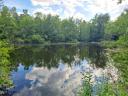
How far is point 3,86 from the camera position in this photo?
29.9 meters

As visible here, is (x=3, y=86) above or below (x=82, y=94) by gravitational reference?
below

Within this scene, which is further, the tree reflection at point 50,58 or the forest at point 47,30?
the forest at point 47,30

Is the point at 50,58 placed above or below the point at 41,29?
below

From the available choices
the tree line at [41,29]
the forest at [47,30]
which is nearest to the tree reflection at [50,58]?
the forest at [47,30]

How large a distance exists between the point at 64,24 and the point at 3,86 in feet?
548

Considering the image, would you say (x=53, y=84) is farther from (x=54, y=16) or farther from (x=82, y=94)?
(x=54, y=16)

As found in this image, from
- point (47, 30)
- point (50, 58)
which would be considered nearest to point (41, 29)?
point (47, 30)

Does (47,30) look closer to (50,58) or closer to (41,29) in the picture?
(41,29)

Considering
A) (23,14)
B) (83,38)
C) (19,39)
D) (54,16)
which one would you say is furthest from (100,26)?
(19,39)

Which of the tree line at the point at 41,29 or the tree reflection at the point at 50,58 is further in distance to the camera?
the tree line at the point at 41,29

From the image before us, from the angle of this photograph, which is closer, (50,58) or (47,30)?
(50,58)

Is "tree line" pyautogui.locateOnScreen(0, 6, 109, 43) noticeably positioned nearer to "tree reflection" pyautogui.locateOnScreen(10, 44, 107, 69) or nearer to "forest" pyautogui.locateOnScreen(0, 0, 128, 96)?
"forest" pyautogui.locateOnScreen(0, 0, 128, 96)

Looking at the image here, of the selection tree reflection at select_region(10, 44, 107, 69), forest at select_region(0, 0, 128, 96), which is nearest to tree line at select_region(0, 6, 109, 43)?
forest at select_region(0, 0, 128, 96)

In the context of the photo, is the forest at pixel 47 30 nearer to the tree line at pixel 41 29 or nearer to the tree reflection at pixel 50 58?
the tree line at pixel 41 29
